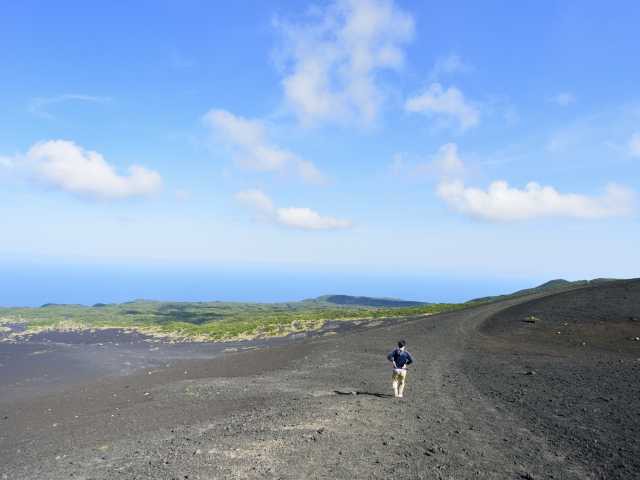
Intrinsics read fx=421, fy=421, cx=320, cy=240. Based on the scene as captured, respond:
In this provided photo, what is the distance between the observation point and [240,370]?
3481 centimetres

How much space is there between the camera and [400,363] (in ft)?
63.1

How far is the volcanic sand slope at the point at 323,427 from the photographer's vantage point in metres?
12.0

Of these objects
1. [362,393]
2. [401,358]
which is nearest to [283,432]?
[401,358]

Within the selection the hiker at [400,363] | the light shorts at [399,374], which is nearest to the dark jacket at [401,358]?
the hiker at [400,363]

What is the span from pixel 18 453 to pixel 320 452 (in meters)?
12.3

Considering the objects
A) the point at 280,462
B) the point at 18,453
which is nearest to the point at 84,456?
the point at 18,453

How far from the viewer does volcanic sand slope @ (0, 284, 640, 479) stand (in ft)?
39.3

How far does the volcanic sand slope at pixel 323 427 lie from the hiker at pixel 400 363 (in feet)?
2.27

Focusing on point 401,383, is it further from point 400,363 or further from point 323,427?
point 323,427

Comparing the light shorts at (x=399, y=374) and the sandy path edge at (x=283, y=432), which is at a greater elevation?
the light shorts at (x=399, y=374)

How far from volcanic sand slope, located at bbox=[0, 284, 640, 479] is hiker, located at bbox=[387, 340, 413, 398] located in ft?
2.27

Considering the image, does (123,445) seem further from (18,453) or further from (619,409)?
(619,409)

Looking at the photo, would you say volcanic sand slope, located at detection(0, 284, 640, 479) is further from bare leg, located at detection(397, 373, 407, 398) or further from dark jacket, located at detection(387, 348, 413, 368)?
dark jacket, located at detection(387, 348, 413, 368)

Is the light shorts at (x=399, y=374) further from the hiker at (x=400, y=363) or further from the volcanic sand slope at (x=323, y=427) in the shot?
the volcanic sand slope at (x=323, y=427)
